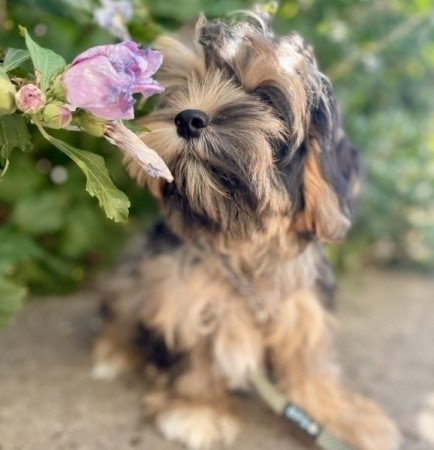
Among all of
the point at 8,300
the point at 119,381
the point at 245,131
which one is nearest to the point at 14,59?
the point at 245,131

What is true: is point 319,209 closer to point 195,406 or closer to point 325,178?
point 325,178

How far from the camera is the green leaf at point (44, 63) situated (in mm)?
1156

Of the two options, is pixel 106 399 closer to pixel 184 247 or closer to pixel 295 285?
pixel 184 247

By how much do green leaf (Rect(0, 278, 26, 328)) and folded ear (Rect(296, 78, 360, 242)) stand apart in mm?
838

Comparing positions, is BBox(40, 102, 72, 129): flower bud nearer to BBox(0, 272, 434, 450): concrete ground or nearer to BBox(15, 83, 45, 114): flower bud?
BBox(15, 83, 45, 114): flower bud

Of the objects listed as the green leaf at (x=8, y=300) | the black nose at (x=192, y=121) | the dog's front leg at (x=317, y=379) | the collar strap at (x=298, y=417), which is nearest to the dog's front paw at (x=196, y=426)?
the collar strap at (x=298, y=417)

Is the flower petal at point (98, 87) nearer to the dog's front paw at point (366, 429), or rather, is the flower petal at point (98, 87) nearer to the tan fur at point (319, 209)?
the tan fur at point (319, 209)

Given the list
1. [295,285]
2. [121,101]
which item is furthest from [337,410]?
[121,101]

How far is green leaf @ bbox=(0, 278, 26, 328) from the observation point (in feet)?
6.06

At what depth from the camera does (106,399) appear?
7.53 feet

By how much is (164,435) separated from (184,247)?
62cm

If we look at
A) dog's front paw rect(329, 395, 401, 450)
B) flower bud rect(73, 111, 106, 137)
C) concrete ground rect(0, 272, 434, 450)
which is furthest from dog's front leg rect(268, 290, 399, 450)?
flower bud rect(73, 111, 106, 137)

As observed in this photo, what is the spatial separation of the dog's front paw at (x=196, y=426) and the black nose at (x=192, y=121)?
3.27 feet

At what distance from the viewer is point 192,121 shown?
5.21 feet
